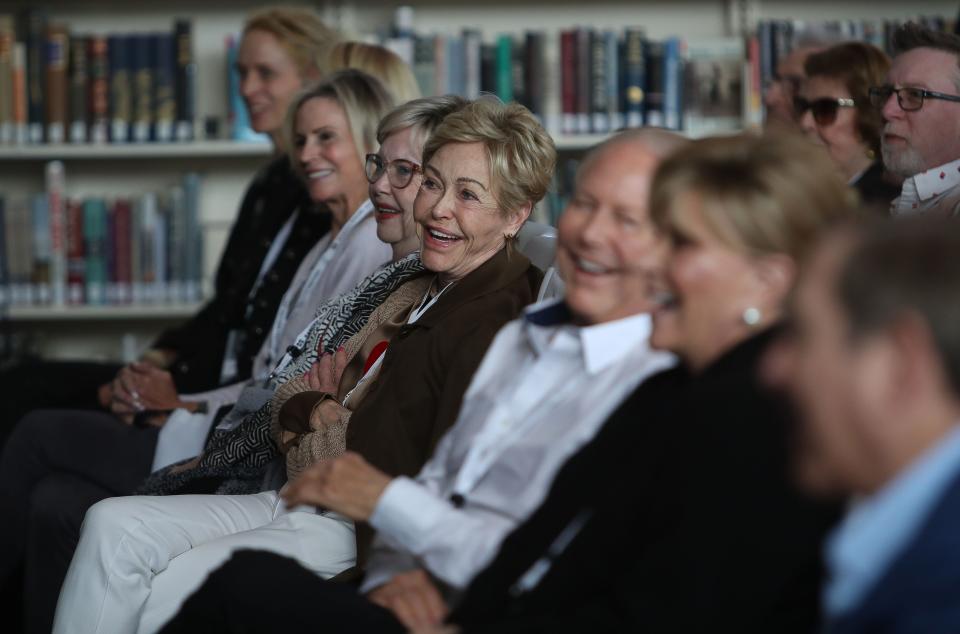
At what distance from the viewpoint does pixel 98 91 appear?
4.05 m

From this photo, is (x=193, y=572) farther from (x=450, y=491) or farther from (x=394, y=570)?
(x=450, y=491)

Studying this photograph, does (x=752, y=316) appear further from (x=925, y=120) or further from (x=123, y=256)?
(x=123, y=256)

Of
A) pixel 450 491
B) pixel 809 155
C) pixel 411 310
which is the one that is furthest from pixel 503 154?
pixel 809 155

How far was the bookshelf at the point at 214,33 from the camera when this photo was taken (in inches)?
161

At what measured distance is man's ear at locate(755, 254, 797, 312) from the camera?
4.06 ft

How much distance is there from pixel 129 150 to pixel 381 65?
119 centimetres

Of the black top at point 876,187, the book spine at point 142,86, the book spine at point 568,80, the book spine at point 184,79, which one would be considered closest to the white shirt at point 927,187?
the black top at point 876,187

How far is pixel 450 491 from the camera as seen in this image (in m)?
1.61

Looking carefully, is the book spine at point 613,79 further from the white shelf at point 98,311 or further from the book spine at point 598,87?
the white shelf at point 98,311

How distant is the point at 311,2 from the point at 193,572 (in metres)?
2.64

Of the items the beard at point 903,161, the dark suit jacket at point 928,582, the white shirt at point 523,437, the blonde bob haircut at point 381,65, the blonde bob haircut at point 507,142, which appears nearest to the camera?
the dark suit jacket at point 928,582

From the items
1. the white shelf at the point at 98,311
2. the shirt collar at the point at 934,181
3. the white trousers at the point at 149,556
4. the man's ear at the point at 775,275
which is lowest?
the white trousers at the point at 149,556

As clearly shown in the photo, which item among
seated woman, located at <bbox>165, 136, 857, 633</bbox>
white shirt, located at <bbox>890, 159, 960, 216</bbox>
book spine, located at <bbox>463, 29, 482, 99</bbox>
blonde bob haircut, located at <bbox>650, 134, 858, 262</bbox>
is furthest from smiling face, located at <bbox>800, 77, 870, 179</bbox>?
blonde bob haircut, located at <bbox>650, 134, 858, 262</bbox>

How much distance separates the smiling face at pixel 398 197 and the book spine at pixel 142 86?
1.69 metres
